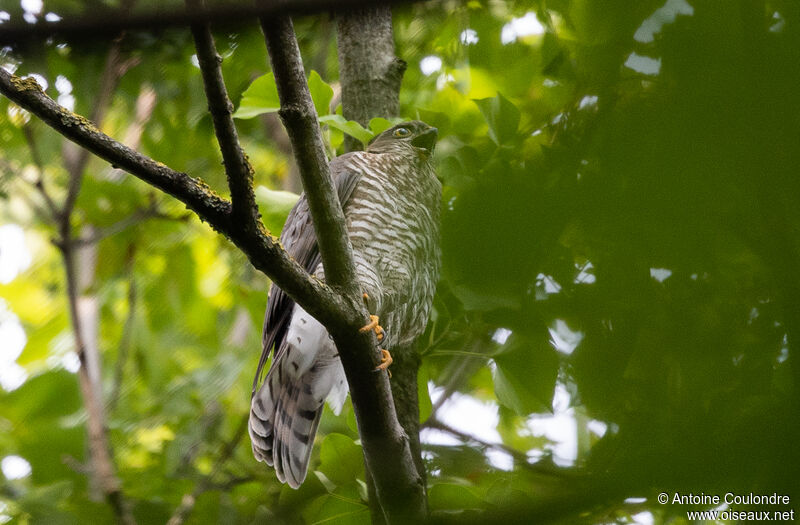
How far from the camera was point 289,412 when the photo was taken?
2.59 m

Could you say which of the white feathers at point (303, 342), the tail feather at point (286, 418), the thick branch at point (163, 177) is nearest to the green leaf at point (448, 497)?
the thick branch at point (163, 177)

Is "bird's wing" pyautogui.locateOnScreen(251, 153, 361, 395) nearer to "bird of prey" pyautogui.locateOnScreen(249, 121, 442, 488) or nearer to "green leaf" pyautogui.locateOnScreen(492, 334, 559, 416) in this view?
"bird of prey" pyautogui.locateOnScreen(249, 121, 442, 488)

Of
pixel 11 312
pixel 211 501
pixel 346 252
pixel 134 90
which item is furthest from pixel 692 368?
pixel 11 312

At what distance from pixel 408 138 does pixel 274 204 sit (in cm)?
73

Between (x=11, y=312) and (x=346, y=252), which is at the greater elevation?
(x=11, y=312)

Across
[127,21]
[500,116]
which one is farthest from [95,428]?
[127,21]

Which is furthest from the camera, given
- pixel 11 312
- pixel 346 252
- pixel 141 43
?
pixel 11 312

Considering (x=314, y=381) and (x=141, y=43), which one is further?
(x=314, y=381)

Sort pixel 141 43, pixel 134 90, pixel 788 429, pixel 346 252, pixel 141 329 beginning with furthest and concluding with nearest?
pixel 141 329, pixel 134 90, pixel 346 252, pixel 141 43, pixel 788 429

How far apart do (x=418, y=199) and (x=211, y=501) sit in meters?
1.42

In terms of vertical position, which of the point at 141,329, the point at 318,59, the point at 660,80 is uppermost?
the point at 318,59

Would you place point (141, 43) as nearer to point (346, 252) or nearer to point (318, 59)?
point (346, 252)

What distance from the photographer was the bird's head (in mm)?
2717

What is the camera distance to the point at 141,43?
123 cm
